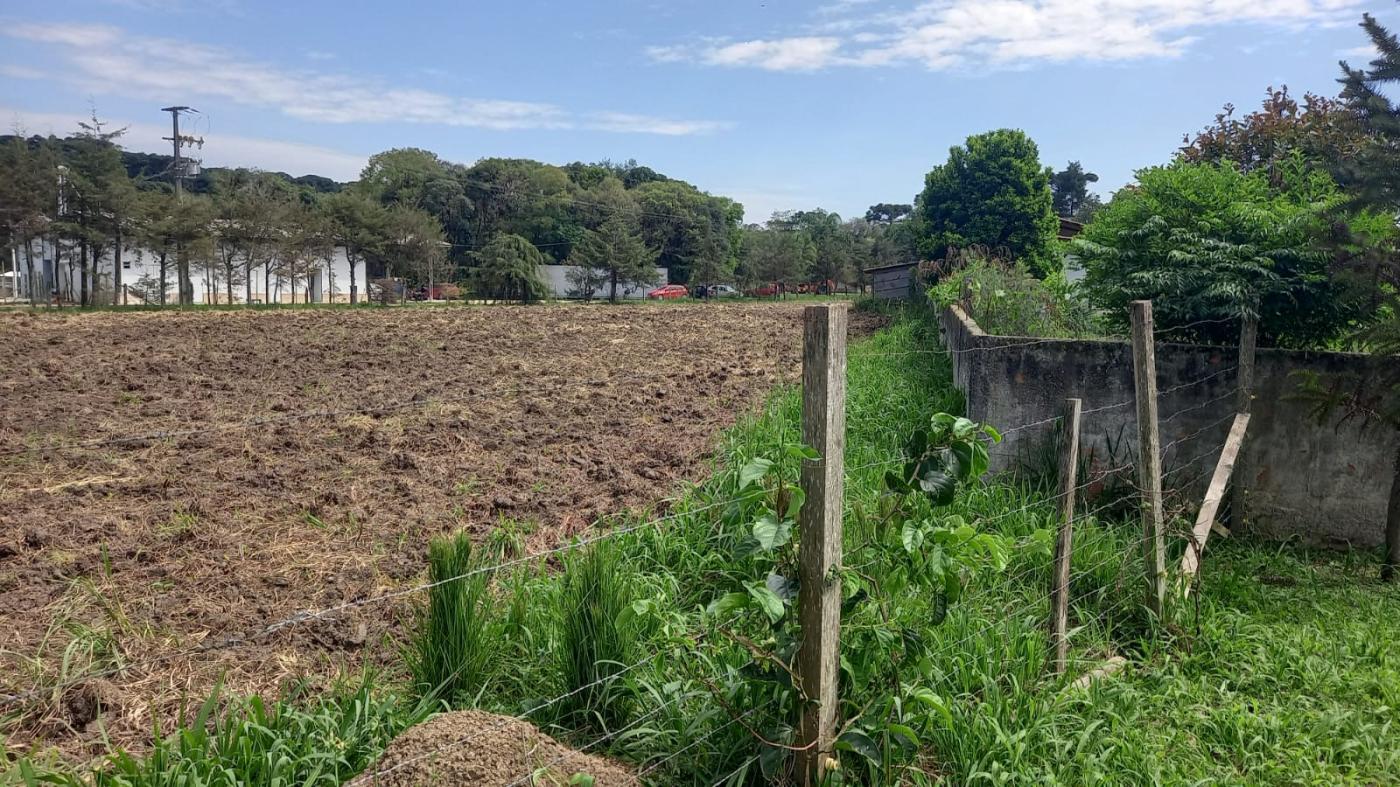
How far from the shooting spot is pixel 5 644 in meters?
3.93

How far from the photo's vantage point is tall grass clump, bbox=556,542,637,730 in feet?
10.6

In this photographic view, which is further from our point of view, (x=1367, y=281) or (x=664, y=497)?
(x=664, y=497)

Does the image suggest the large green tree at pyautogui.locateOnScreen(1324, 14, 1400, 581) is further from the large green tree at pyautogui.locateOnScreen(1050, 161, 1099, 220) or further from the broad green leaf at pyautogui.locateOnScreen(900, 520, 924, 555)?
the large green tree at pyautogui.locateOnScreen(1050, 161, 1099, 220)

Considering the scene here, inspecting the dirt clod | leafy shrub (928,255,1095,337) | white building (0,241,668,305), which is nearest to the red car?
white building (0,241,668,305)

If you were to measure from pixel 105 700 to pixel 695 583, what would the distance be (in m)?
2.57

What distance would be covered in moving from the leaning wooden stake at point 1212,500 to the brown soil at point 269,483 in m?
3.11

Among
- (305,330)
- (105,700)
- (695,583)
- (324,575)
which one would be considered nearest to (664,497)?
(695,583)

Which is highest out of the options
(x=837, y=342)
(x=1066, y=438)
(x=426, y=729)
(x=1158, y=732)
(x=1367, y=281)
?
(x=1367, y=281)

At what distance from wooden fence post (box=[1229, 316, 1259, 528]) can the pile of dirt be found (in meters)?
4.92

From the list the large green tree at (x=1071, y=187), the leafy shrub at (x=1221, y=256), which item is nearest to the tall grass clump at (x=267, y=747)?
the leafy shrub at (x=1221, y=256)

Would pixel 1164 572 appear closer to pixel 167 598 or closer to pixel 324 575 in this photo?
pixel 324 575

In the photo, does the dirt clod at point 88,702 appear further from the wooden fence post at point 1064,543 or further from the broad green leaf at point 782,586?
the wooden fence post at point 1064,543

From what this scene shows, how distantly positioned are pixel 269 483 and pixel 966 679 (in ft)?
17.7

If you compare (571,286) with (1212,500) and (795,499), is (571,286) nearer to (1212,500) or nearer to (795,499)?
(1212,500)
